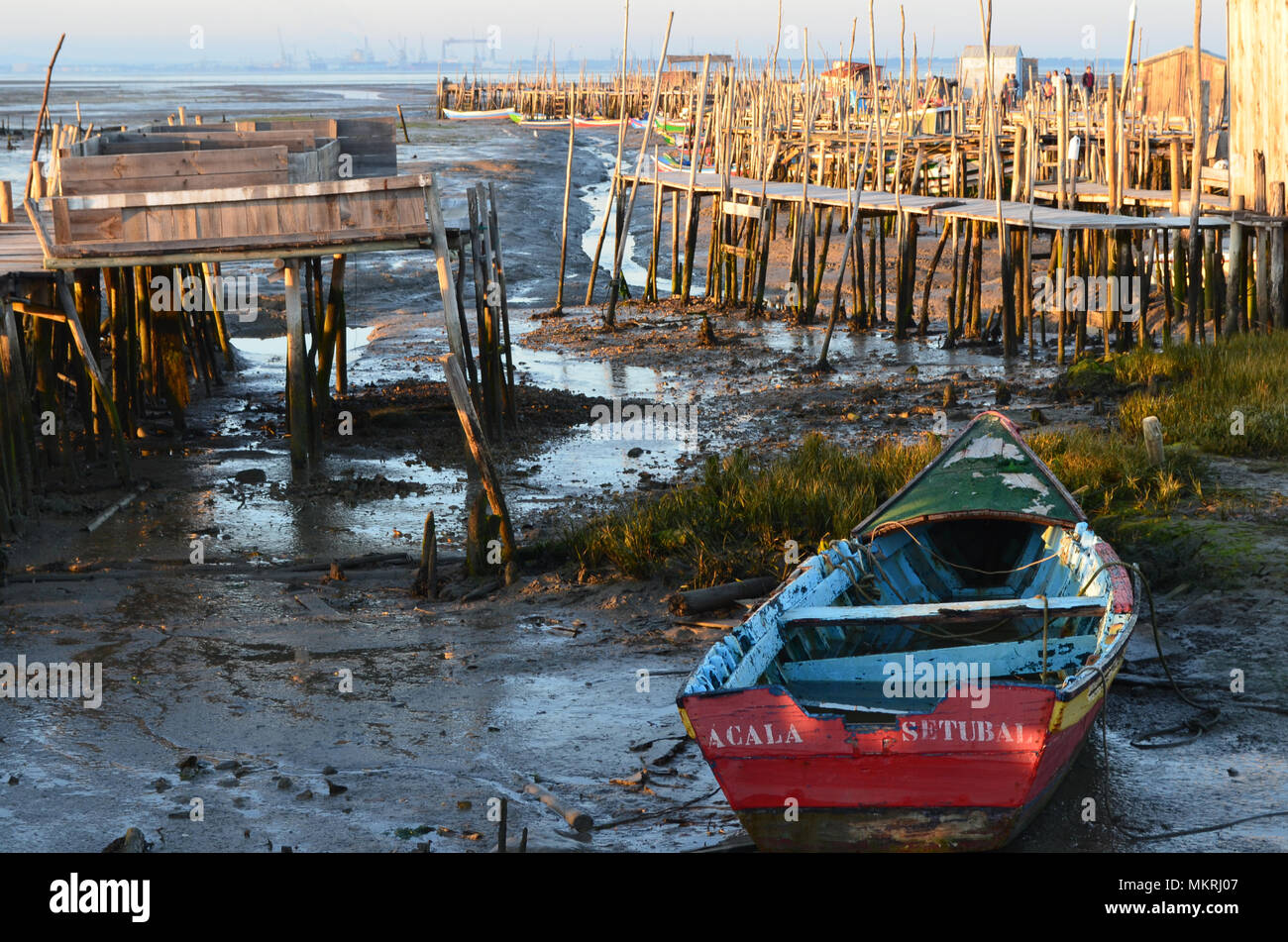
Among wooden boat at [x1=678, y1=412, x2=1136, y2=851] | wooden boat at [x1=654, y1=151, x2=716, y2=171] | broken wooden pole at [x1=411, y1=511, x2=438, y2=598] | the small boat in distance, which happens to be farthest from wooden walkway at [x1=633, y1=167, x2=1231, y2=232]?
the small boat in distance

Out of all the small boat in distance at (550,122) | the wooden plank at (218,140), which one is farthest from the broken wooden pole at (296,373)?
the small boat in distance at (550,122)

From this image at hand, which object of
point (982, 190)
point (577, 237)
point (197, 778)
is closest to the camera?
point (197, 778)

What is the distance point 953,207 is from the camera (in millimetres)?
18672

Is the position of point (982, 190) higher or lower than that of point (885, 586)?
higher

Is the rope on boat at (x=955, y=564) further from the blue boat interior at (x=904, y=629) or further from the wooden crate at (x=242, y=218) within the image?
the wooden crate at (x=242, y=218)

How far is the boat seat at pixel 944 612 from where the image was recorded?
Answer: 263 inches

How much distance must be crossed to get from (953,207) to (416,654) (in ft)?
41.8

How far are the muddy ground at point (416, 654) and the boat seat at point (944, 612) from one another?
2.27ft
